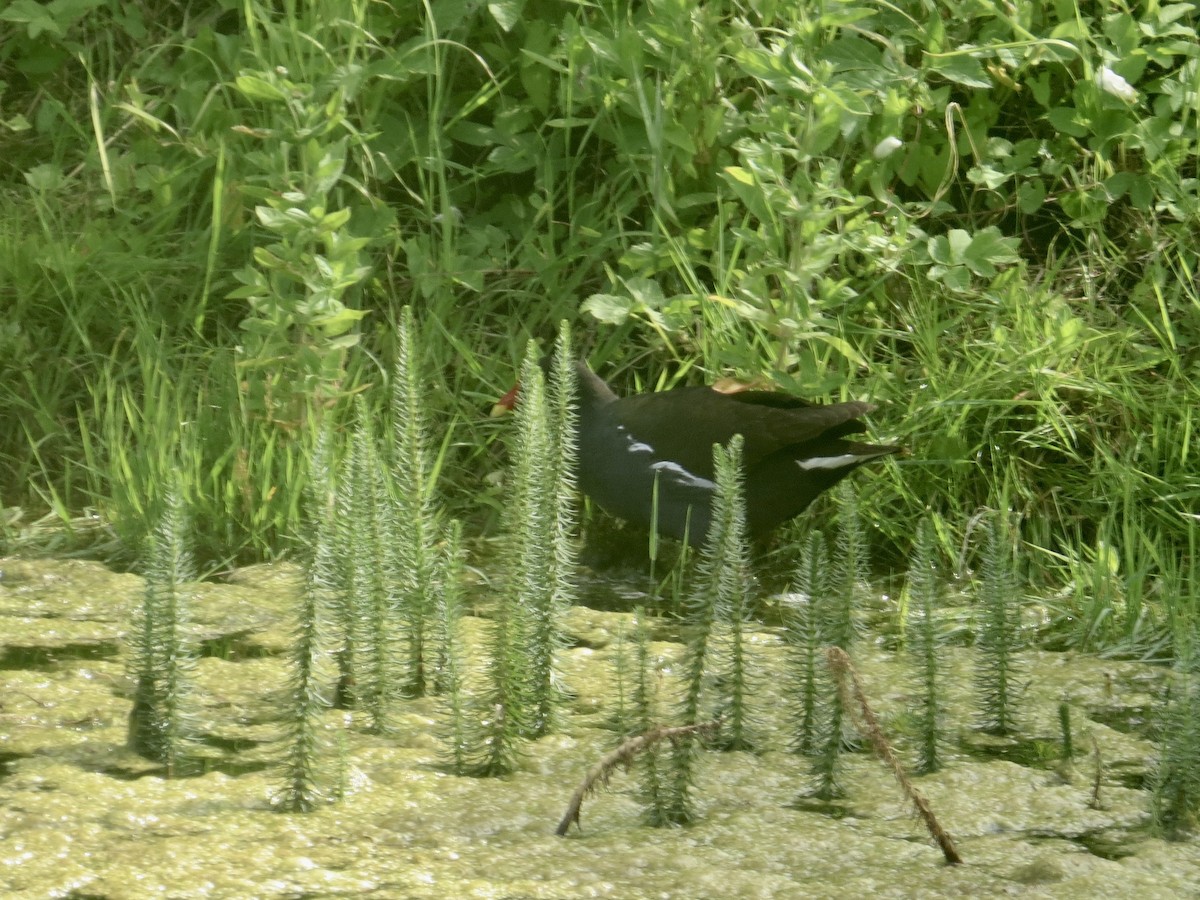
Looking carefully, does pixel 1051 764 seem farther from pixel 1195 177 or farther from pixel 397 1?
pixel 397 1

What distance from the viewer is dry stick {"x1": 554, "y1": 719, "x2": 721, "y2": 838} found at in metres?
2.08

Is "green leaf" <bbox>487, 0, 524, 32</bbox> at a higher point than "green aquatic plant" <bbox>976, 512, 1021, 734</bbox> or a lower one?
higher

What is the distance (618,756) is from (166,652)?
2.36 feet

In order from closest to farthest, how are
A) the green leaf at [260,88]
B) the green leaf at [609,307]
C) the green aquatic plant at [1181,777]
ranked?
the green aquatic plant at [1181,777]
the green leaf at [260,88]
the green leaf at [609,307]

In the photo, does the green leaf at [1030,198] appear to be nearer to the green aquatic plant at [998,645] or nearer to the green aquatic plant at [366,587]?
the green aquatic plant at [998,645]

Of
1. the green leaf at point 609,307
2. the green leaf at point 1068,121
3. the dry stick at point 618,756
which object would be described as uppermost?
the green leaf at point 1068,121

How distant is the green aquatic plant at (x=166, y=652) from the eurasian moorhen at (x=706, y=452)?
4.84 ft

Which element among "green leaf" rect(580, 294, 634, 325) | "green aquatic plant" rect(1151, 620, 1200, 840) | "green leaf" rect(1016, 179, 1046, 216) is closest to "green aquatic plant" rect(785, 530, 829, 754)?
"green aquatic plant" rect(1151, 620, 1200, 840)

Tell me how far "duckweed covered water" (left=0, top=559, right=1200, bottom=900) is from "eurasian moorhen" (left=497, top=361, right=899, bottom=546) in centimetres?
67

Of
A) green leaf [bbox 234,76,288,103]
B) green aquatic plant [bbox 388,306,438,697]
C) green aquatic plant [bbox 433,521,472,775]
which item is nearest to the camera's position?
green aquatic plant [bbox 433,521,472,775]

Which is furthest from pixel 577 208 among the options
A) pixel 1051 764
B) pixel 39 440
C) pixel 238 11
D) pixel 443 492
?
pixel 1051 764

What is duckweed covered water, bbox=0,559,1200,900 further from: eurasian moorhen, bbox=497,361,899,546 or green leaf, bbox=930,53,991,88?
green leaf, bbox=930,53,991,88

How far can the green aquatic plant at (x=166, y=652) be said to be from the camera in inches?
90.4

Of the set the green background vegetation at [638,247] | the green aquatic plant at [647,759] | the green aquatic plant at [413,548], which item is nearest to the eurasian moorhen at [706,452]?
the green background vegetation at [638,247]
